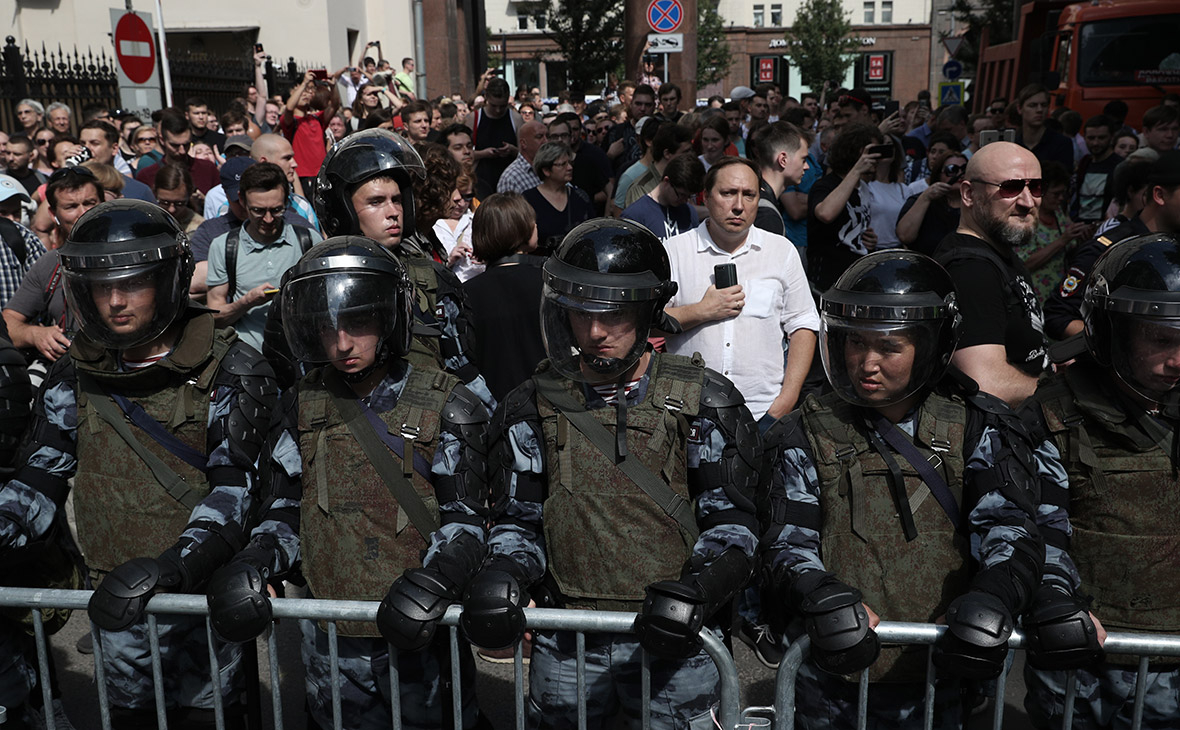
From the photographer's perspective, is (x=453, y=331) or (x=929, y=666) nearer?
(x=929, y=666)

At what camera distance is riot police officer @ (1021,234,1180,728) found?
2.32 meters

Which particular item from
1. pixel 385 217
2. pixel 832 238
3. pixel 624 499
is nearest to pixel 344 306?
pixel 624 499

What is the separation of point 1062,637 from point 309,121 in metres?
8.48

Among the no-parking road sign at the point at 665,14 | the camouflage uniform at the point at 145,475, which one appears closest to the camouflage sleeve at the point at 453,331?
the camouflage uniform at the point at 145,475

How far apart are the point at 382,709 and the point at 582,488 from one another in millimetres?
855

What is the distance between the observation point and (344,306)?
263 centimetres

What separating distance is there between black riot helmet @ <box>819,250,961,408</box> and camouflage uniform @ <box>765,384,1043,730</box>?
0.10 metres

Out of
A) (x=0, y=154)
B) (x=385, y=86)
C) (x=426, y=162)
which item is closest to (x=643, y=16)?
(x=385, y=86)

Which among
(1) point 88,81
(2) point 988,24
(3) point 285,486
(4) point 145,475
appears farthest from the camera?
(2) point 988,24

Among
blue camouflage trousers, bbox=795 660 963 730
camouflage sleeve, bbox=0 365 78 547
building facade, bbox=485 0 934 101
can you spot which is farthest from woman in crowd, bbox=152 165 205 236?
building facade, bbox=485 0 934 101

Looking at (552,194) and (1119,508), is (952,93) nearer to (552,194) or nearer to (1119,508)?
(552,194)

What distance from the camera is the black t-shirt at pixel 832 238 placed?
526cm

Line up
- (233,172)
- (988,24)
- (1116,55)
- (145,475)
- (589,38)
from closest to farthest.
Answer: (145,475), (233,172), (1116,55), (988,24), (589,38)

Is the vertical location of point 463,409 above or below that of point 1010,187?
below
